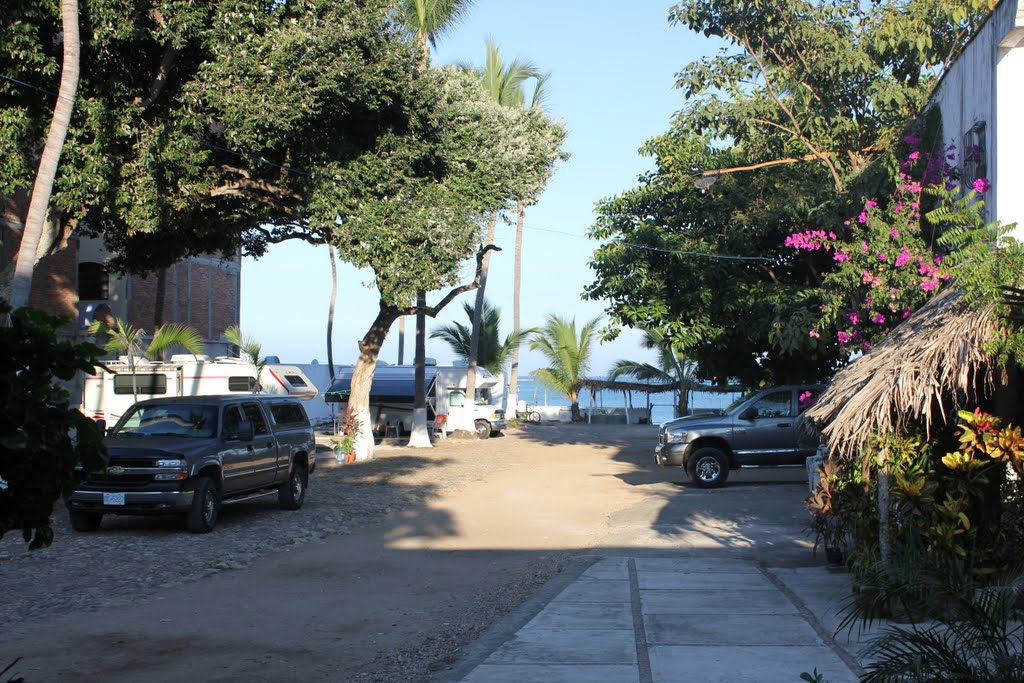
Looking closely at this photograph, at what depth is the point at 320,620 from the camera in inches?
359

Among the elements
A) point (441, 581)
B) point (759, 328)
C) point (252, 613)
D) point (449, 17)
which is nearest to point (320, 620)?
point (252, 613)

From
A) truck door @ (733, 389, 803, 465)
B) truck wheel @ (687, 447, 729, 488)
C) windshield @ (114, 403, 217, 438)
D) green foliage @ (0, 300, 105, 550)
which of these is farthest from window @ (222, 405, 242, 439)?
green foliage @ (0, 300, 105, 550)

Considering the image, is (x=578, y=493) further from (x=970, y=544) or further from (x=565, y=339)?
(x=565, y=339)

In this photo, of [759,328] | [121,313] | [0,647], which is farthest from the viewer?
[121,313]

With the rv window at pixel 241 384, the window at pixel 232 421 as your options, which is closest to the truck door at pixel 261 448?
the window at pixel 232 421

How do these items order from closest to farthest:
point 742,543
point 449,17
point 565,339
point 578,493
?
point 742,543 → point 578,493 → point 449,17 → point 565,339

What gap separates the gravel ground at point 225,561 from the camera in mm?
8539

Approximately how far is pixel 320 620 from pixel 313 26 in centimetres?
1169

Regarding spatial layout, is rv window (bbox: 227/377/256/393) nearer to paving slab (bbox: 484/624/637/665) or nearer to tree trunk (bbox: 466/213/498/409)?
tree trunk (bbox: 466/213/498/409)

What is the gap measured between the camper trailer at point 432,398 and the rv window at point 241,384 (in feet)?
29.4

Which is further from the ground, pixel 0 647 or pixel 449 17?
pixel 449 17

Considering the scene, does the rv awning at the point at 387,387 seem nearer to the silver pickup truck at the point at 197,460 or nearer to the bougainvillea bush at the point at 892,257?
the silver pickup truck at the point at 197,460

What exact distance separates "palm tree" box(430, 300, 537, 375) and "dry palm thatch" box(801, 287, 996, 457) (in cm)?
3800

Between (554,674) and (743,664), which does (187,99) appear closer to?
(554,674)
